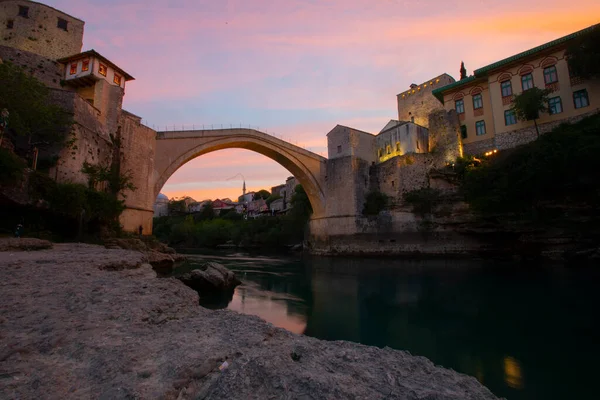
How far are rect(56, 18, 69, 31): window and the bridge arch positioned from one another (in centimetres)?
772

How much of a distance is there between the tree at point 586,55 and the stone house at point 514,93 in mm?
376

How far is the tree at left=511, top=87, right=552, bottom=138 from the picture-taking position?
1520 cm

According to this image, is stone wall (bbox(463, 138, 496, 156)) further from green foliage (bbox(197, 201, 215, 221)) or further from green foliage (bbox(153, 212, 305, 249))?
green foliage (bbox(197, 201, 215, 221))

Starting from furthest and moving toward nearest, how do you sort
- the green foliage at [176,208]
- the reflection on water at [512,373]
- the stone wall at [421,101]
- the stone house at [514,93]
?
the green foliage at [176,208], the stone wall at [421,101], the stone house at [514,93], the reflection on water at [512,373]

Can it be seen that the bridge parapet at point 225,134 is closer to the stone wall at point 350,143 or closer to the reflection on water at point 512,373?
the stone wall at point 350,143

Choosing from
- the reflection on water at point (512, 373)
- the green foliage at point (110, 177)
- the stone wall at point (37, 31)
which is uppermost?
the stone wall at point (37, 31)

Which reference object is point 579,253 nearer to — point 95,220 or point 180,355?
point 180,355

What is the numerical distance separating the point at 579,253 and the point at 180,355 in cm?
1694

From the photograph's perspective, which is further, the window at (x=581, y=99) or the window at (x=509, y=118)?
the window at (x=509, y=118)

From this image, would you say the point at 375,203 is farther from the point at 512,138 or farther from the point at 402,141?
the point at 512,138

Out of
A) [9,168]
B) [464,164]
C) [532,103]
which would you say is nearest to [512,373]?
[9,168]

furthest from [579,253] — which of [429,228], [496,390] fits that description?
[496,390]

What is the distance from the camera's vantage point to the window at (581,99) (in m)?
14.7

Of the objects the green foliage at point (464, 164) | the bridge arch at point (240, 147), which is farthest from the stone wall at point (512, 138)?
the bridge arch at point (240, 147)
